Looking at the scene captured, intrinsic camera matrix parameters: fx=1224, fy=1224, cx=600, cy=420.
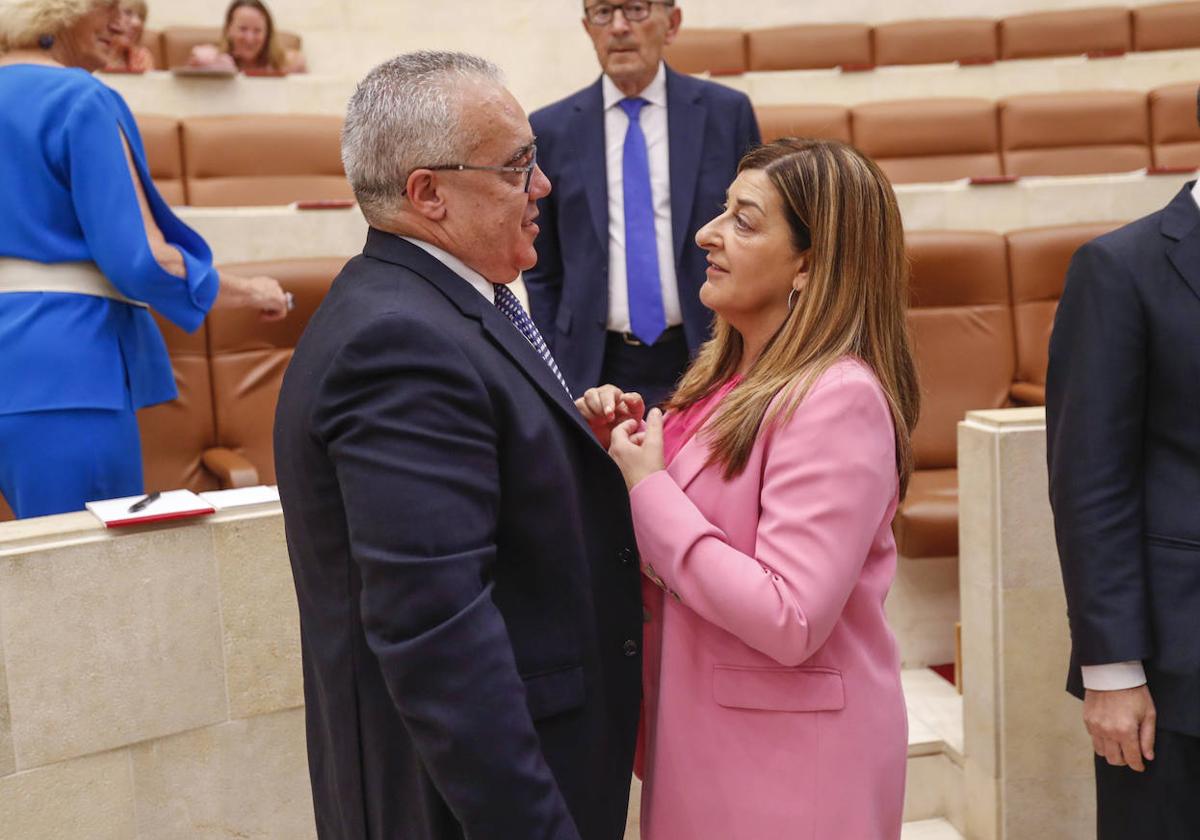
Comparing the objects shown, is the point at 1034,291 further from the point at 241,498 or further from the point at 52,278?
the point at 52,278

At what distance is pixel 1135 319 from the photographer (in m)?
0.97

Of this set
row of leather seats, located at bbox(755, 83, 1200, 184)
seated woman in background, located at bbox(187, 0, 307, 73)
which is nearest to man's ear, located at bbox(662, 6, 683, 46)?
row of leather seats, located at bbox(755, 83, 1200, 184)

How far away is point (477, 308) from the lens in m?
0.74

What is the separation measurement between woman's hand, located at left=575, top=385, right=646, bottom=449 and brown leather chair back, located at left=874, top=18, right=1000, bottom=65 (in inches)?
172

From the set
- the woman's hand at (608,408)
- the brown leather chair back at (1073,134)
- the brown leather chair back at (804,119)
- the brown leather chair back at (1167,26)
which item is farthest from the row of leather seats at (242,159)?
the brown leather chair back at (1167,26)

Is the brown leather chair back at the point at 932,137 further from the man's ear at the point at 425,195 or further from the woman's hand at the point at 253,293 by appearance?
the man's ear at the point at 425,195

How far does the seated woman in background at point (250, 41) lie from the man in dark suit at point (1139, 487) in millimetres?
3465

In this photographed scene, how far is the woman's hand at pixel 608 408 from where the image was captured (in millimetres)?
978

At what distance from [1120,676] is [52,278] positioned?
117cm

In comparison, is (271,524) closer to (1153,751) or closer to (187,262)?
(187,262)

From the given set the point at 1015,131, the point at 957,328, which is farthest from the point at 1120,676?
the point at 1015,131

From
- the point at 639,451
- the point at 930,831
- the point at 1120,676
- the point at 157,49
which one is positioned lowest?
the point at 930,831

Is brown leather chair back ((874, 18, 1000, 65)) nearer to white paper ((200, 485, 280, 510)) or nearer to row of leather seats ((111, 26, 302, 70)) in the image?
row of leather seats ((111, 26, 302, 70))

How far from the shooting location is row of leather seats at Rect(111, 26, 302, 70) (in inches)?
176
